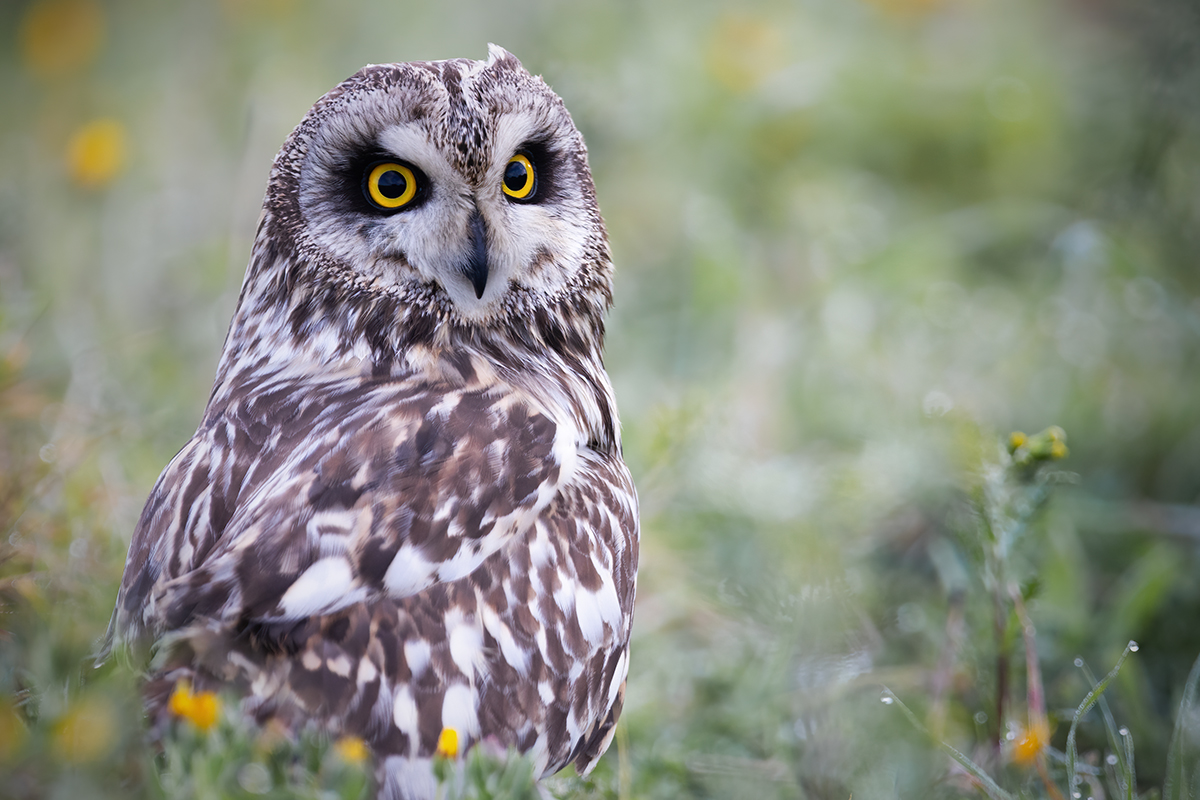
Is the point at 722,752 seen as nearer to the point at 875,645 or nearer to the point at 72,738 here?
the point at 875,645

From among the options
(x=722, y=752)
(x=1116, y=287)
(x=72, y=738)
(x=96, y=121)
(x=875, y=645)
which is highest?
(x=96, y=121)

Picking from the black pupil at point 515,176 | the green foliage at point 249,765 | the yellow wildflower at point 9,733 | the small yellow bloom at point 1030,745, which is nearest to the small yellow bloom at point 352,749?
the green foliage at point 249,765

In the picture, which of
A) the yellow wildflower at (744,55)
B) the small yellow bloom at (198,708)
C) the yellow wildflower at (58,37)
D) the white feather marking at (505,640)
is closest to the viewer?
the small yellow bloom at (198,708)

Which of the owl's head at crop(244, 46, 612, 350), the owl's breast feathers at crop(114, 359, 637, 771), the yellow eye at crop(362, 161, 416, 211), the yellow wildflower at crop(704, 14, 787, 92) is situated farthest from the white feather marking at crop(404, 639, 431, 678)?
the yellow wildflower at crop(704, 14, 787, 92)

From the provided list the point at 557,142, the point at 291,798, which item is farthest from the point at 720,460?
the point at 291,798

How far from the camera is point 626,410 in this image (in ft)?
11.6

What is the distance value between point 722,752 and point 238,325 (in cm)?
145

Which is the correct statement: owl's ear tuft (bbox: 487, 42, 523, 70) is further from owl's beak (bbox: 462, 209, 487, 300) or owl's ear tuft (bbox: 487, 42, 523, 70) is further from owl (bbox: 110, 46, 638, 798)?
owl's beak (bbox: 462, 209, 487, 300)

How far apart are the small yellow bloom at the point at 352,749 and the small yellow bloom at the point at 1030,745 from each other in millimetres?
1236

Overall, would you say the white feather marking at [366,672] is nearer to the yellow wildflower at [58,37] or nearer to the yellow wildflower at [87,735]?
the yellow wildflower at [87,735]

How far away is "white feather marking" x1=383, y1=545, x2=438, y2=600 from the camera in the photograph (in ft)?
4.83

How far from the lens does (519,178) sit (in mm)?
1887

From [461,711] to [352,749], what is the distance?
0.20 metres

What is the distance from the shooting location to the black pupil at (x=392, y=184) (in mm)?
1770
